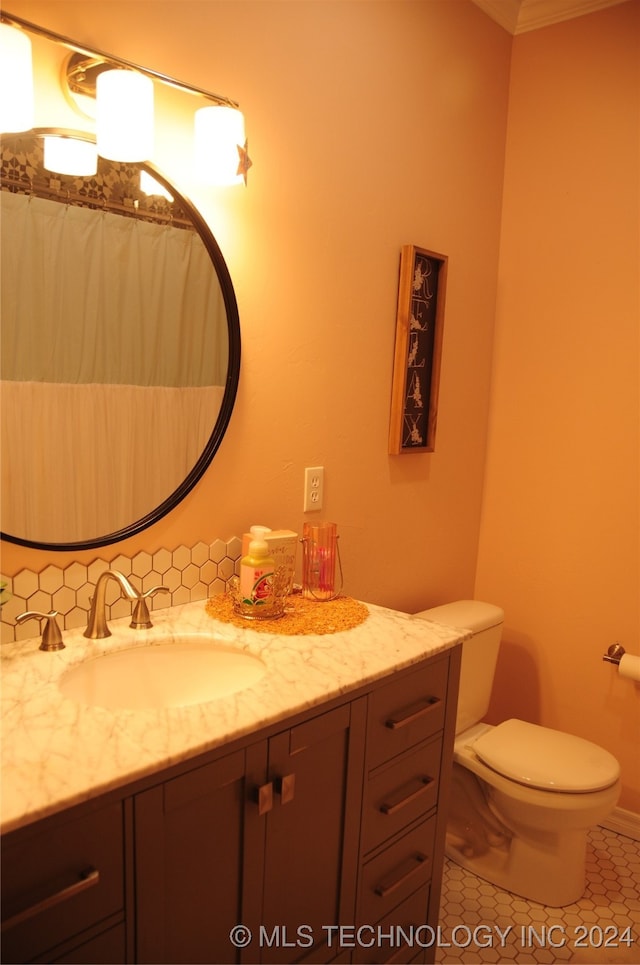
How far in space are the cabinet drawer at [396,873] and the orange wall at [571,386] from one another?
112cm

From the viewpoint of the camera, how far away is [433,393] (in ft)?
7.50

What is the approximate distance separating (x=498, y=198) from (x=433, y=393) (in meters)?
0.78

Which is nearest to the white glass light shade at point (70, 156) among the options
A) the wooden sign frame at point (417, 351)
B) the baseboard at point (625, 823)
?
the wooden sign frame at point (417, 351)

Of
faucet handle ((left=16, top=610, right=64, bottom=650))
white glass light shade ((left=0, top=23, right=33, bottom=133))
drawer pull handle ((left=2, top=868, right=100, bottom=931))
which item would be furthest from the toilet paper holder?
white glass light shade ((left=0, top=23, right=33, bottom=133))

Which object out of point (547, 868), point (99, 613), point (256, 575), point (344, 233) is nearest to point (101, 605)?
point (99, 613)

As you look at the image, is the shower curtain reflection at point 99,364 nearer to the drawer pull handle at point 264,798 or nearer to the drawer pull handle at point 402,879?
the drawer pull handle at point 264,798

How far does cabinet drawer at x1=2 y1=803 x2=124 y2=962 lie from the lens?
889 mm

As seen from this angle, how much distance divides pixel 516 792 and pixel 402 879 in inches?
24.4

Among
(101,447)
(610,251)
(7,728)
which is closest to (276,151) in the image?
(101,447)

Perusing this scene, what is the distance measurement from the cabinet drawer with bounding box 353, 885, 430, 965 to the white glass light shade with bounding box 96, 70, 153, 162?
1568 mm

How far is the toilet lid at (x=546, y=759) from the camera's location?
6.46ft

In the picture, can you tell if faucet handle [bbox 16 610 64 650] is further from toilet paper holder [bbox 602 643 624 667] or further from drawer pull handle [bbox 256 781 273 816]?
toilet paper holder [bbox 602 643 624 667]

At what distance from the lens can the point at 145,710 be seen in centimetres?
119

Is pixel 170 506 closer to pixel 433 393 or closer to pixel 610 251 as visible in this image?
pixel 433 393
